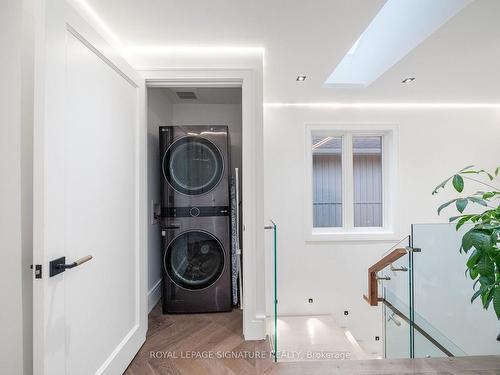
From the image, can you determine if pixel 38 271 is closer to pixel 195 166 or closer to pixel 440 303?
pixel 195 166

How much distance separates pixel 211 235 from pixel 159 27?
5.64 feet

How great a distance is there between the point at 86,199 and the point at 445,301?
2.77 metres

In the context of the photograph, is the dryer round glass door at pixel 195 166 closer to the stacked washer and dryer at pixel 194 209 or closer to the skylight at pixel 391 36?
the stacked washer and dryer at pixel 194 209

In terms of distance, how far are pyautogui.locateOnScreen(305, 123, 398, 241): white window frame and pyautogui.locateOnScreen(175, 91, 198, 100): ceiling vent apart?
1.48m

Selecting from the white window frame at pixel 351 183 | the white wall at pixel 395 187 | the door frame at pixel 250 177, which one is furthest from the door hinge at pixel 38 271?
the white window frame at pixel 351 183

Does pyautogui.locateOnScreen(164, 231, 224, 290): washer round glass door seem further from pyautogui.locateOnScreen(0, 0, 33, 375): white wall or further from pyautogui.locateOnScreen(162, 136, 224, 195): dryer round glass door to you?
pyautogui.locateOnScreen(0, 0, 33, 375): white wall

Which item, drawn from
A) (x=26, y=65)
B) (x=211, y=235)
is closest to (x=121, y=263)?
(x=211, y=235)

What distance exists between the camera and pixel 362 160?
12.0ft

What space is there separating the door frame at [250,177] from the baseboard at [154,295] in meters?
1.06

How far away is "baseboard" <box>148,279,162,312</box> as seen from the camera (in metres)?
2.53

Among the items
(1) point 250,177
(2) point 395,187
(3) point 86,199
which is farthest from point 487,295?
(2) point 395,187

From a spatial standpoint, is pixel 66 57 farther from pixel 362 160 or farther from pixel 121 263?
pixel 362 160

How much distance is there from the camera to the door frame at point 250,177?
201cm

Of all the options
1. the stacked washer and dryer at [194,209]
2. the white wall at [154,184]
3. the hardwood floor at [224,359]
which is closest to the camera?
the hardwood floor at [224,359]
